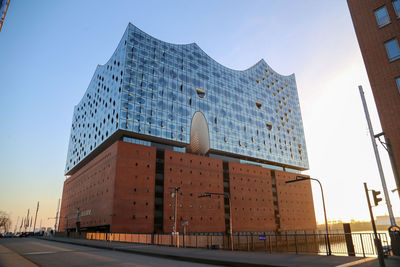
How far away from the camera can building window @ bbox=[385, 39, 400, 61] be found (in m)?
16.5

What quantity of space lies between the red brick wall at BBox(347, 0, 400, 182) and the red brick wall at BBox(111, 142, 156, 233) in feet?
146

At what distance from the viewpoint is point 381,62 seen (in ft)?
55.9

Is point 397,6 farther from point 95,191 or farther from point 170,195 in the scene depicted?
point 95,191

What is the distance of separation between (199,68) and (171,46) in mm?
9903

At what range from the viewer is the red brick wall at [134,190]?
160 ft

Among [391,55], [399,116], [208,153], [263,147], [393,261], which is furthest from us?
[263,147]

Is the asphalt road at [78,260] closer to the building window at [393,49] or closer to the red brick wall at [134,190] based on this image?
the building window at [393,49]

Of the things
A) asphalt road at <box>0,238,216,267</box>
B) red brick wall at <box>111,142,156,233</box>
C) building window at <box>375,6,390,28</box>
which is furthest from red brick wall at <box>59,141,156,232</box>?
building window at <box>375,6,390,28</box>

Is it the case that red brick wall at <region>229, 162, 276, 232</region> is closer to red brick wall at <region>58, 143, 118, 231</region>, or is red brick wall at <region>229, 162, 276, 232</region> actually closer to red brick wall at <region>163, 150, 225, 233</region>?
red brick wall at <region>163, 150, 225, 233</region>

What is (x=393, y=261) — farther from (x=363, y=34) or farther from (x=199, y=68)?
(x=199, y=68)

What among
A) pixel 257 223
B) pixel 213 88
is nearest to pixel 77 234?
pixel 257 223

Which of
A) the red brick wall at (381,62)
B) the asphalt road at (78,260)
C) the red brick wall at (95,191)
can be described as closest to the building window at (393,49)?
the red brick wall at (381,62)

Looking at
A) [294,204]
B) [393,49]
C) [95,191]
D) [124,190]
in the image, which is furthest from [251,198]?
[393,49]

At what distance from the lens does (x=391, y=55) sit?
55.0 feet
